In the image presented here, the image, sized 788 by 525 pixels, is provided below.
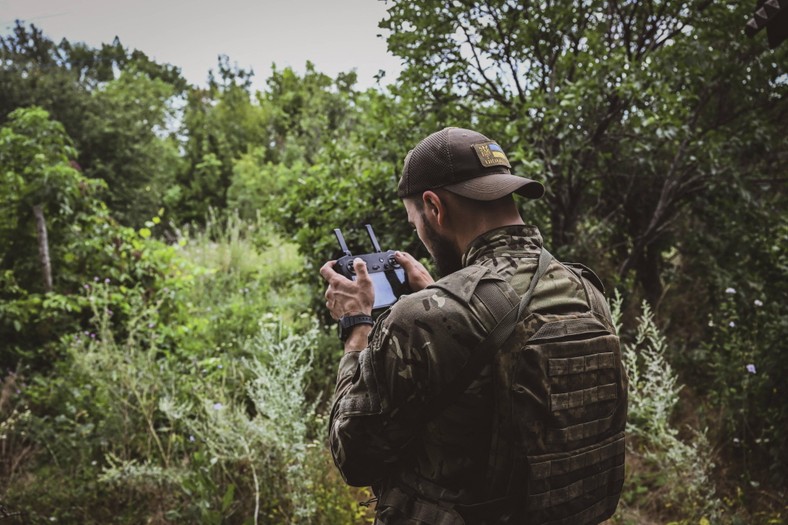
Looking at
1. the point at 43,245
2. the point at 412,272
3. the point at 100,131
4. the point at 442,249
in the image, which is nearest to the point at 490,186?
the point at 442,249

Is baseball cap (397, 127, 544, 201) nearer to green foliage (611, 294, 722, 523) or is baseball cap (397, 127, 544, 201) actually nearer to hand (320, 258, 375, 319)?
hand (320, 258, 375, 319)

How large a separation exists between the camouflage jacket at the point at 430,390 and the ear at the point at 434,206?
0.45ft

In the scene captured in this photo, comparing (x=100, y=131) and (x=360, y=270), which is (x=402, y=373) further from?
(x=100, y=131)

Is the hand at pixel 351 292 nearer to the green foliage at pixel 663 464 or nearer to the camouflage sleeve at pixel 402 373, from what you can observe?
the camouflage sleeve at pixel 402 373

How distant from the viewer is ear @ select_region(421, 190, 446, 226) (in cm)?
142

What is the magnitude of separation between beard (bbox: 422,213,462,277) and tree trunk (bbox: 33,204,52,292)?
4.12 meters

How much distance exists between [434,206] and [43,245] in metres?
4.17

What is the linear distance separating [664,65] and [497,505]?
3.32m

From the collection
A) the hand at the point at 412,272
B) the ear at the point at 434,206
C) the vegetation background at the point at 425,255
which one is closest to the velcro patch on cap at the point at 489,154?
the ear at the point at 434,206

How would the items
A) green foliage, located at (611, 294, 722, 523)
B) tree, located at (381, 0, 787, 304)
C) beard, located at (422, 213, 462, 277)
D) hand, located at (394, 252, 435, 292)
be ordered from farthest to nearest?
1. tree, located at (381, 0, 787, 304)
2. green foliage, located at (611, 294, 722, 523)
3. hand, located at (394, 252, 435, 292)
4. beard, located at (422, 213, 462, 277)

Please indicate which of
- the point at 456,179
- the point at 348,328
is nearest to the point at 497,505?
the point at 348,328

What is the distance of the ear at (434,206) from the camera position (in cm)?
142

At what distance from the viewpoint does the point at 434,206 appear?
1443 mm

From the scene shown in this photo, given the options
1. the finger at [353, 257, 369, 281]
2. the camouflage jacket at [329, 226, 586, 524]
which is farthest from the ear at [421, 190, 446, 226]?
the finger at [353, 257, 369, 281]
